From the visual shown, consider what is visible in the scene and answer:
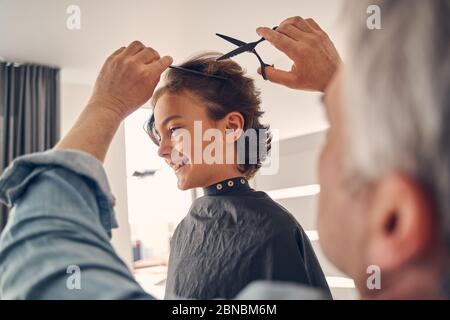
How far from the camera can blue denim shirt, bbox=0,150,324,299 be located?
30 centimetres

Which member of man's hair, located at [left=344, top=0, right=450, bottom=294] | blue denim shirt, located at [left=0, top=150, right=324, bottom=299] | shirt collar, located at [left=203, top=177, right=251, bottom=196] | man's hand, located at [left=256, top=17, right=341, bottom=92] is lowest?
shirt collar, located at [left=203, top=177, right=251, bottom=196]

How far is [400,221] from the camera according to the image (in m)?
0.25

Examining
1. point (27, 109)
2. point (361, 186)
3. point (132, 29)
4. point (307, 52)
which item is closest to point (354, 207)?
point (361, 186)

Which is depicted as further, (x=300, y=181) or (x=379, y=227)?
(x=300, y=181)

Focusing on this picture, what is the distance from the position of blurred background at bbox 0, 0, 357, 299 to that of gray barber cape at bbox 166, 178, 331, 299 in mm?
112

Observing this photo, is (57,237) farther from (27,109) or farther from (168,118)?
(27,109)

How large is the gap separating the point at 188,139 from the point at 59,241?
0.47 metres

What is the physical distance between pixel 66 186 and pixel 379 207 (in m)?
0.27

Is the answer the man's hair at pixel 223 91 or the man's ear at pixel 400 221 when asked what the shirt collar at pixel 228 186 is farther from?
the man's ear at pixel 400 221

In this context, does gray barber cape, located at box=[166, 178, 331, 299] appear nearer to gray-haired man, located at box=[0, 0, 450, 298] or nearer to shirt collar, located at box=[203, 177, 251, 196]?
shirt collar, located at box=[203, 177, 251, 196]

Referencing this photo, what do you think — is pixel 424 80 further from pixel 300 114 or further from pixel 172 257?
pixel 300 114

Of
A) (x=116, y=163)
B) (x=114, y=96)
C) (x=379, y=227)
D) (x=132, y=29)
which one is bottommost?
(x=116, y=163)

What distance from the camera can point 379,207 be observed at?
26cm

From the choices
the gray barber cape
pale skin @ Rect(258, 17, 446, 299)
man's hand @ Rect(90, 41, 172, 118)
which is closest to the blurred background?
the gray barber cape
